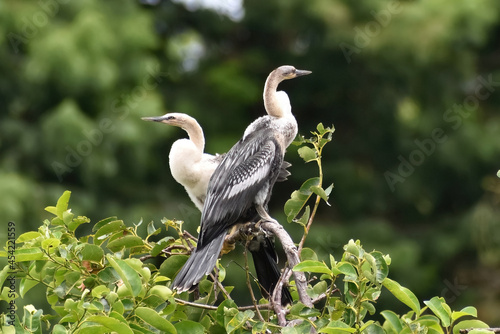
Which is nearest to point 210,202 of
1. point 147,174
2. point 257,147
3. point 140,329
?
point 257,147

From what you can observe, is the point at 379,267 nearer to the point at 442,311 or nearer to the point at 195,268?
the point at 442,311

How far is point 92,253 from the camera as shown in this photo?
156cm

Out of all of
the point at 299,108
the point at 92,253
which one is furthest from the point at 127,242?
the point at 299,108

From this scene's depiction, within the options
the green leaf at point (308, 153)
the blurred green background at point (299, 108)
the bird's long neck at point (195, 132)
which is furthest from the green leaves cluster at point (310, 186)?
the blurred green background at point (299, 108)

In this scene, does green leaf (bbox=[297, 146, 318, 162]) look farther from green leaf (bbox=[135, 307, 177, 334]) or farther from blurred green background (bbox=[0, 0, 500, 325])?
blurred green background (bbox=[0, 0, 500, 325])

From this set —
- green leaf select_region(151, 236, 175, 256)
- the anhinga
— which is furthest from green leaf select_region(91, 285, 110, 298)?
the anhinga

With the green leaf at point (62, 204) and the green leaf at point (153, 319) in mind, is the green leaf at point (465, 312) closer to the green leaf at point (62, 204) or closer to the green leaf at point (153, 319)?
the green leaf at point (153, 319)

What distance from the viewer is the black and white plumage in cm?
193

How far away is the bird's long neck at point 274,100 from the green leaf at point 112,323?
3.11ft

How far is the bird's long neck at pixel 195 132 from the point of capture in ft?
7.30

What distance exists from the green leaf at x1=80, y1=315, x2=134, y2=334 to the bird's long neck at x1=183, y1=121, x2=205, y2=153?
0.99 metres

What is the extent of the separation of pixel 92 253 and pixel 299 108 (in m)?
5.59

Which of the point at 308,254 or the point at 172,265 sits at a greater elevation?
the point at 308,254

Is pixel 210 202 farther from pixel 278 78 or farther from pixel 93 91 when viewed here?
pixel 93 91
